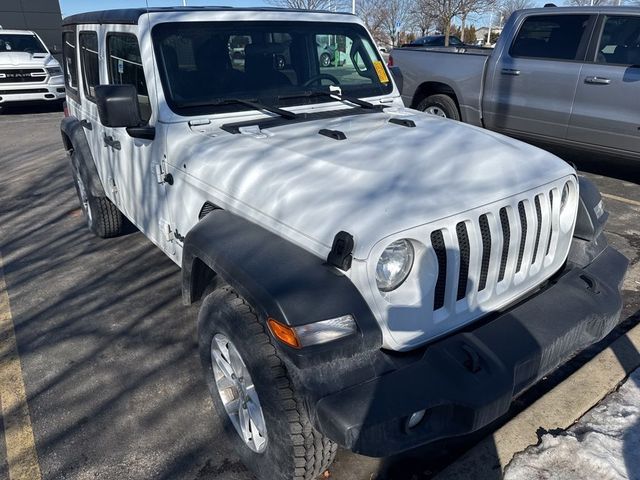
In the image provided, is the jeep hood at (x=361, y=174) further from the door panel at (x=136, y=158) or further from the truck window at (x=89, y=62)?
the truck window at (x=89, y=62)

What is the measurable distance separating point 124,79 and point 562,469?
337cm

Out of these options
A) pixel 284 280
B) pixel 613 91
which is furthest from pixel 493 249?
pixel 613 91

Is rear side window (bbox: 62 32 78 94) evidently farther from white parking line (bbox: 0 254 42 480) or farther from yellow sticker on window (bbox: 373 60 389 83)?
yellow sticker on window (bbox: 373 60 389 83)

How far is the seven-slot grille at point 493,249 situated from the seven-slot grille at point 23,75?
13.0 meters

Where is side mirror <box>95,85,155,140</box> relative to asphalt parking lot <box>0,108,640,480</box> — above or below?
above

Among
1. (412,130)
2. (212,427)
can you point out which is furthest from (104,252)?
(412,130)

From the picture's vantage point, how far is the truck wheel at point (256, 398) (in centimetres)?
198

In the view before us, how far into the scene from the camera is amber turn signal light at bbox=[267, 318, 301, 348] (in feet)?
5.98

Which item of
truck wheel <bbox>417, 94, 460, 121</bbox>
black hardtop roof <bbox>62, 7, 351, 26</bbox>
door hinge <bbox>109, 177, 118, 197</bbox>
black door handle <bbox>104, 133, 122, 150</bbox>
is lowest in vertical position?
truck wheel <bbox>417, 94, 460, 121</bbox>

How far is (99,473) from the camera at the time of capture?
8.03 feet

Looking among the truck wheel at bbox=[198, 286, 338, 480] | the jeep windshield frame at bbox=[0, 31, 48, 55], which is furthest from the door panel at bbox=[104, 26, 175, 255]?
the jeep windshield frame at bbox=[0, 31, 48, 55]

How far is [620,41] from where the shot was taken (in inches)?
233

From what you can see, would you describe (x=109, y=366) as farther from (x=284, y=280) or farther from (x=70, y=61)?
(x=70, y=61)

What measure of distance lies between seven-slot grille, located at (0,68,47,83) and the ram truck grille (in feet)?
42.6
